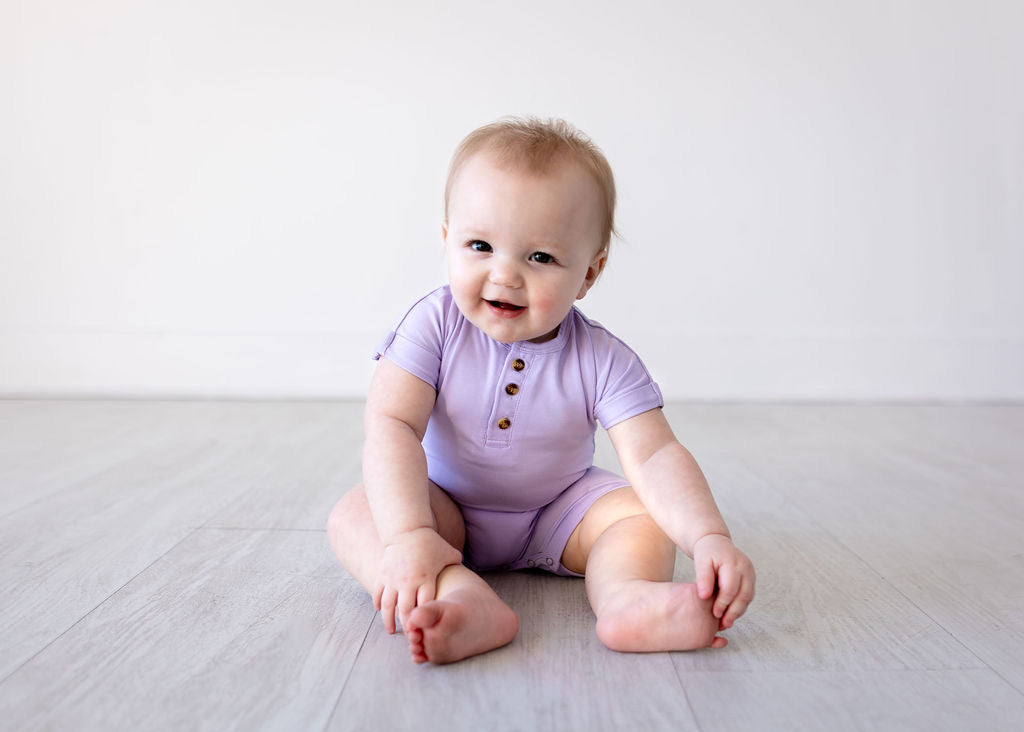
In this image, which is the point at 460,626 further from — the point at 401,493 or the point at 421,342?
the point at 421,342

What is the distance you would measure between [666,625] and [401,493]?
Answer: 26 cm

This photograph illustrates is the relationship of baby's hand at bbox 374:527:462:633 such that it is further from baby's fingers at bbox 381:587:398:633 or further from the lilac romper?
the lilac romper

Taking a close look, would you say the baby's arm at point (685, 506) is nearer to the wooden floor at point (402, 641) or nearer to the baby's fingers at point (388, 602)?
the wooden floor at point (402, 641)

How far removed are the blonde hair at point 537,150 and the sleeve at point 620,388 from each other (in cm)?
12

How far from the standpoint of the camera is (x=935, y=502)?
1356mm

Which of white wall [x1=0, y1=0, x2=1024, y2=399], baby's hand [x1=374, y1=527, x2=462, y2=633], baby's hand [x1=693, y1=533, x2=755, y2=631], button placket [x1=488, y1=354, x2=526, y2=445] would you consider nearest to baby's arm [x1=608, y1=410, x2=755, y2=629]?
baby's hand [x1=693, y1=533, x2=755, y2=631]

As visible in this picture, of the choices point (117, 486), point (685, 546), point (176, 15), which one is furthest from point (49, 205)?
point (685, 546)

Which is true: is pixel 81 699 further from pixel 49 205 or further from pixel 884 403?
pixel 884 403

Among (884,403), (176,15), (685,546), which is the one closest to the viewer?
(685,546)

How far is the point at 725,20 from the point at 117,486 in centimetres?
170

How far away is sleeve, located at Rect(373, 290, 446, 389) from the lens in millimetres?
961

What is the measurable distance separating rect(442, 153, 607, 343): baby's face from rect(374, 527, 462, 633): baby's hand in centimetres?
22

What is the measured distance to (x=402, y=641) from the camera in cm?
81

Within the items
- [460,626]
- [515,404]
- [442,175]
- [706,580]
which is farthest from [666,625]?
[442,175]
